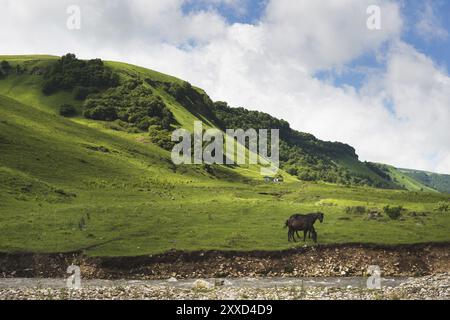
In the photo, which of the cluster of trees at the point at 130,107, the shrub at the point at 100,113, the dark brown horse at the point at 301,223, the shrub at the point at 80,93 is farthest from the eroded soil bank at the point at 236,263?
the shrub at the point at 80,93

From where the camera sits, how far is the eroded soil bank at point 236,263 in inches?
1674

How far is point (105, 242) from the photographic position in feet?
156

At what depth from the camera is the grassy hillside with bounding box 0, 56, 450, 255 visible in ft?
159

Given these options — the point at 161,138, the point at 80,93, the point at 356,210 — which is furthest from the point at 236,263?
the point at 80,93

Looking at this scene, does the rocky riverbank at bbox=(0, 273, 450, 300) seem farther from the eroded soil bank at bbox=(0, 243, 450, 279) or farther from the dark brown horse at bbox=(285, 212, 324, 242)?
the dark brown horse at bbox=(285, 212, 324, 242)

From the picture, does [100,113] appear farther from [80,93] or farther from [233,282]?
[233,282]

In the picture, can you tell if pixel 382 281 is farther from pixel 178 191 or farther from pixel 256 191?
pixel 256 191

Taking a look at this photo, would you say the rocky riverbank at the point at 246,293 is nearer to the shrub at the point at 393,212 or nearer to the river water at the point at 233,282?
the river water at the point at 233,282

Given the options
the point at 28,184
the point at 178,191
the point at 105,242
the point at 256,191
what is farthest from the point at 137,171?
the point at 105,242

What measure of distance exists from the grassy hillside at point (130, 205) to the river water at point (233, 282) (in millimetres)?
5073

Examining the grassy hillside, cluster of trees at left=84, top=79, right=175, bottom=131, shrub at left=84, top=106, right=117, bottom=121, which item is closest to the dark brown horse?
the grassy hillside

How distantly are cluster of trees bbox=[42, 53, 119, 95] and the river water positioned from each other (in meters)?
148

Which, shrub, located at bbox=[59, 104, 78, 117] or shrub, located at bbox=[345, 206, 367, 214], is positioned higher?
shrub, located at bbox=[59, 104, 78, 117]

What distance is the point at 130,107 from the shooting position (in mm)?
171250
